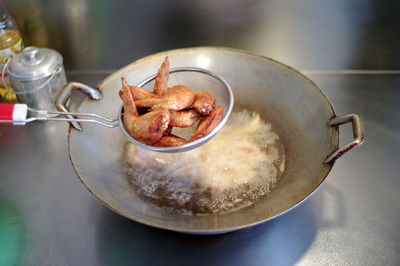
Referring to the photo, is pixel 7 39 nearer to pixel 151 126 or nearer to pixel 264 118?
pixel 151 126

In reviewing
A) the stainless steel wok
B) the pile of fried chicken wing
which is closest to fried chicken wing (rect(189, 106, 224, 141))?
the pile of fried chicken wing

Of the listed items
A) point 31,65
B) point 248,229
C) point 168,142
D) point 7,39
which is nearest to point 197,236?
point 248,229

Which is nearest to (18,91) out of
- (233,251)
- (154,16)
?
(154,16)

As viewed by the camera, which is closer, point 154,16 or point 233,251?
point 233,251

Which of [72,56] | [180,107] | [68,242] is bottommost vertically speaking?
[68,242]

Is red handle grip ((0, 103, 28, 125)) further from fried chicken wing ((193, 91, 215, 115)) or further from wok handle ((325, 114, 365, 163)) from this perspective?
wok handle ((325, 114, 365, 163))

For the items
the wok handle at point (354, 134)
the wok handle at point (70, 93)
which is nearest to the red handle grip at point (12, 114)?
the wok handle at point (70, 93)

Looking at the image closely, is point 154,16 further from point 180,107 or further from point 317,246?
point 317,246
